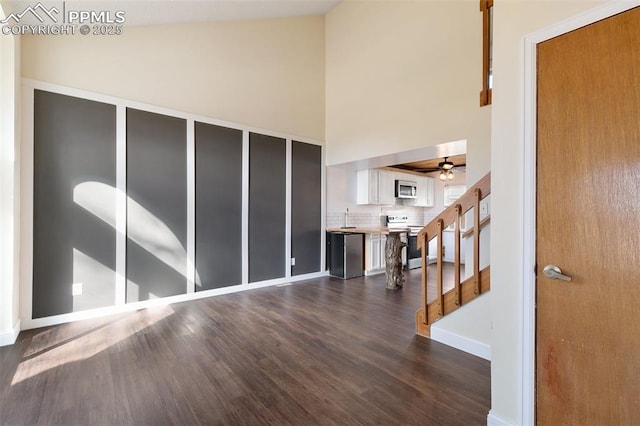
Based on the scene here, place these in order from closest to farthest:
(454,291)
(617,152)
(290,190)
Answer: (617,152) → (454,291) → (290,190)

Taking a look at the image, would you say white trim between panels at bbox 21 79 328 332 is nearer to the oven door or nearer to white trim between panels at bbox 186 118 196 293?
white trim between panels at bbox 186 118 196 293

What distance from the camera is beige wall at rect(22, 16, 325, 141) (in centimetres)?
328

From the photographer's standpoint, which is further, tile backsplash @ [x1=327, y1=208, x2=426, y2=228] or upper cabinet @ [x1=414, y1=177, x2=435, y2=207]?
upper cabinet @ [x1=414, y1=177, x2=435, y2=207]

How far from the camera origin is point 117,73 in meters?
3.54

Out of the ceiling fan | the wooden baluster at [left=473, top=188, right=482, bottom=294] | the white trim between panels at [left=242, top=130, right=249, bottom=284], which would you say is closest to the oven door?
the ceiling fan

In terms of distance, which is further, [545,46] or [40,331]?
[40,331]

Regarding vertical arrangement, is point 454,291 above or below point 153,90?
below

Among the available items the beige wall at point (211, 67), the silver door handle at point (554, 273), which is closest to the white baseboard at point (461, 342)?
the silver door handle at point (554, 273)

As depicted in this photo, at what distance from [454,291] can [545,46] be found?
201 centimetres

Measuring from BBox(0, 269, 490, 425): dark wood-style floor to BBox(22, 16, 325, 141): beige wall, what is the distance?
284 centimetres

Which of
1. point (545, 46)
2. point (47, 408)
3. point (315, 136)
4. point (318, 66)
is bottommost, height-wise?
point (47, 408)

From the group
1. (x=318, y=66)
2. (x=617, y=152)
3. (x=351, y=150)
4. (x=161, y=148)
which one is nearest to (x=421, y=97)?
(x=351, y=150)

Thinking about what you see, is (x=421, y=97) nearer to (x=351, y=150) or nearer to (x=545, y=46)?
(x=351, y=150)

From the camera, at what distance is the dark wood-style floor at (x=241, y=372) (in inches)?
70.2
